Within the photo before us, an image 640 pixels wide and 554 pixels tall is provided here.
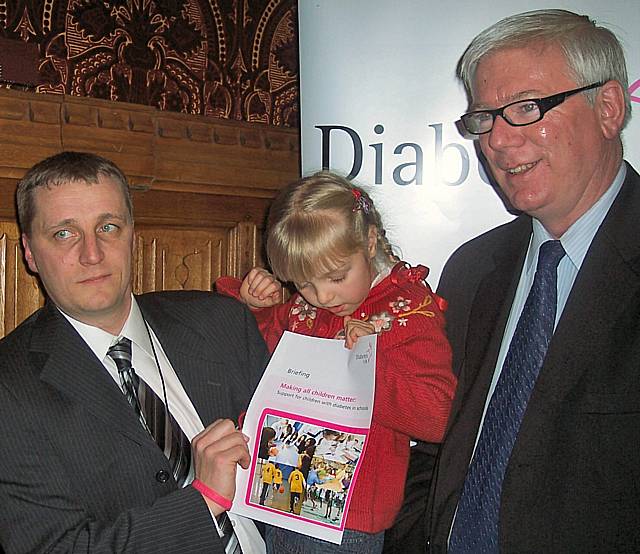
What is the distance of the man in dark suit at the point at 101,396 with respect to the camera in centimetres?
165

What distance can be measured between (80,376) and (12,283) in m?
0.60

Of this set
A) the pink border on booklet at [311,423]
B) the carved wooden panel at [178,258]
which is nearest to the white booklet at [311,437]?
the pink border on booklet at [311,423]

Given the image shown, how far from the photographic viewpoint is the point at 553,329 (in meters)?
1.65

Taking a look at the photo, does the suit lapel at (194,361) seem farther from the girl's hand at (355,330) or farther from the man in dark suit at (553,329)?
the man in dark suit at (553,329)

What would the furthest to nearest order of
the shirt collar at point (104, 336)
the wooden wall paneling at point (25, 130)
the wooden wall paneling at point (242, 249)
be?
the wooden wall paneling at point (242, 249), the wooden wall paneling at point (25, 130), the shirt collar at point (104, 336)

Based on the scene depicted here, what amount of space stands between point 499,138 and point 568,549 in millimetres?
863

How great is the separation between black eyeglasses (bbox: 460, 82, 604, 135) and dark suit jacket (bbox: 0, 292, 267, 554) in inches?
37.0

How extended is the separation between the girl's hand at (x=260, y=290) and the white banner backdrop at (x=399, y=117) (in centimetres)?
42

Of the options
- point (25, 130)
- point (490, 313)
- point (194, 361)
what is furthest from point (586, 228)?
point (25, 130)

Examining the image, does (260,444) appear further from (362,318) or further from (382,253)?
(382,253)

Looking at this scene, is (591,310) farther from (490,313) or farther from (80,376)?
(80,376)

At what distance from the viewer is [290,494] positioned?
5.98 feet

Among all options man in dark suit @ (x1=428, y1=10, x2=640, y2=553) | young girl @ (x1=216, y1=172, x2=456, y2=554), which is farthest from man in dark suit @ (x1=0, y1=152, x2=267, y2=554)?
man in dark suit @ (x1=428, y1=10, x2=640, y2=553)

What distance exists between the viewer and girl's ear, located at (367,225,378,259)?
6.49ft
